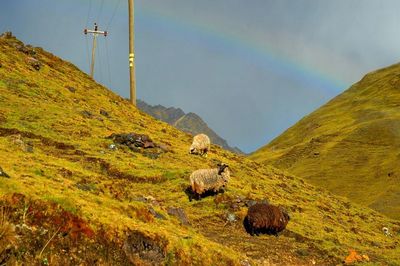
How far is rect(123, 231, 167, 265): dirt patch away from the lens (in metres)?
15.3

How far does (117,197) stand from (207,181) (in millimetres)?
14338

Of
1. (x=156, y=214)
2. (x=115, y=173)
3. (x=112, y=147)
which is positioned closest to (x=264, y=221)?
(x=156, y=214)

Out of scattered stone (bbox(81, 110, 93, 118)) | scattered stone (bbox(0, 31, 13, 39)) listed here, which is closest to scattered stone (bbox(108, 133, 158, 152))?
scattered stone (bbox(81, 110, 93, 118))

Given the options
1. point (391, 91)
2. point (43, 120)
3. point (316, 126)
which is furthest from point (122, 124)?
point (391, 91)

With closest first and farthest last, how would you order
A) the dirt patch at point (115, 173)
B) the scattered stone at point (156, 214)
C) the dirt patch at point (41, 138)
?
the scattered stone at point (156, 214) < the dirt patch at point (115, 173) < the dirt patch at point (41, 138)

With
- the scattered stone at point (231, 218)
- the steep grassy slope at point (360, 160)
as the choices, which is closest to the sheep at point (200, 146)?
the scattered stone at point (231, 218)

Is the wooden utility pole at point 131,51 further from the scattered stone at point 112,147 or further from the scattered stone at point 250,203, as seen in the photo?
the scattered stone at point 250,203

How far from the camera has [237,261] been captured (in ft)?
62.0

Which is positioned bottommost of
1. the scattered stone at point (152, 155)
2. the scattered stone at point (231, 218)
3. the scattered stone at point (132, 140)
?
the scattered stone at point (231, 218)

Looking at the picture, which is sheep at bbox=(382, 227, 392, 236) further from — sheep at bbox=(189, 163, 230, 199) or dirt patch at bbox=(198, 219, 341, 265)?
sheep at bbox=(189, 163, 230, 199)

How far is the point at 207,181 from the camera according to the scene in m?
34.4

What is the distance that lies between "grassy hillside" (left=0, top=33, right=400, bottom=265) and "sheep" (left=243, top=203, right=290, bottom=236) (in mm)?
710

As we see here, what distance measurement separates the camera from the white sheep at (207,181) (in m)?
34.0

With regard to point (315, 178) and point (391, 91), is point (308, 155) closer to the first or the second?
point (315, 178)
